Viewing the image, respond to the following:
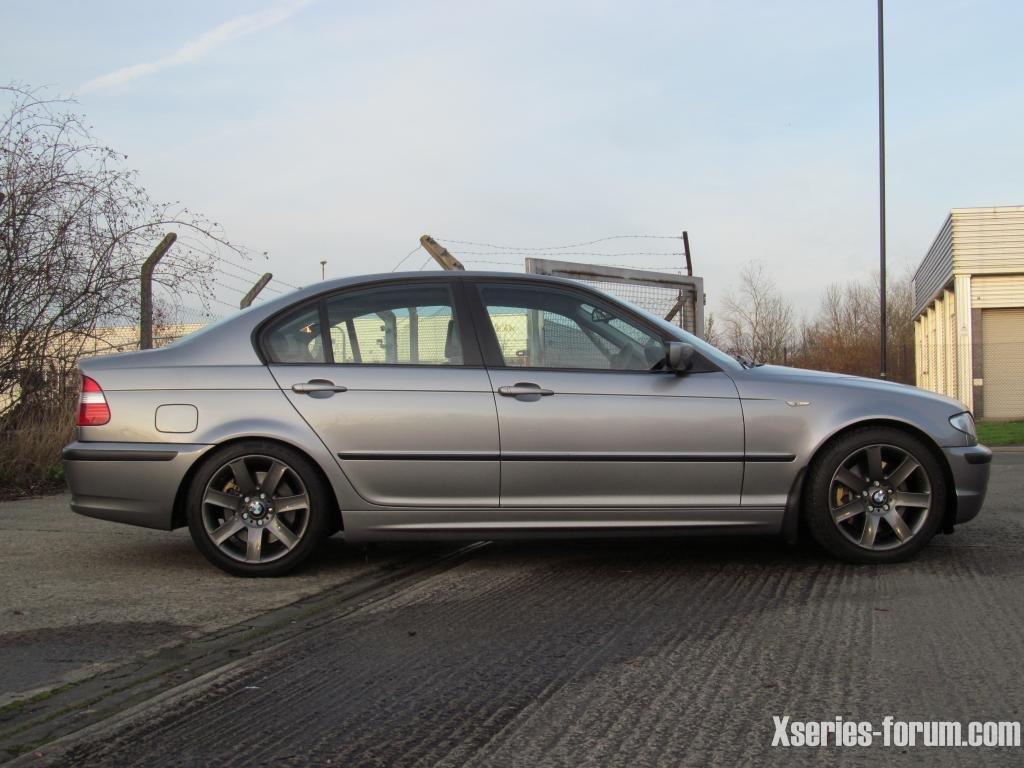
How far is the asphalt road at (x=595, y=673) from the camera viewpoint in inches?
111

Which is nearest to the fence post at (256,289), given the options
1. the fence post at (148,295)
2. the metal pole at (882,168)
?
the fence post at (148,295)

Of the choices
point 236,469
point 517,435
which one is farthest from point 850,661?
point 236,469

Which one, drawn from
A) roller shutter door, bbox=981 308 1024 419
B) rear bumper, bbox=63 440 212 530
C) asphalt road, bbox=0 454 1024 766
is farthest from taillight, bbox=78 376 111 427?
roller shutter door, bbox=981 308 1024 419

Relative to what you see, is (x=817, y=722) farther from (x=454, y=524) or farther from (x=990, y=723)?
(x=454, y=524)

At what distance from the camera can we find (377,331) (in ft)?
17.7

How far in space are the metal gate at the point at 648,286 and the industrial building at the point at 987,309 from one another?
15.7m

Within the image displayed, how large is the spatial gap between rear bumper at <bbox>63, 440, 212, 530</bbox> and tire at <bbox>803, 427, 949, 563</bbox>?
3.14 meters

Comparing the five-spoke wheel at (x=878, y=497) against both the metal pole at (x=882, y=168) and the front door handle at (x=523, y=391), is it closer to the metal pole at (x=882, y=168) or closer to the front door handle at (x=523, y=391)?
the front door handle at (x=523, y=391)

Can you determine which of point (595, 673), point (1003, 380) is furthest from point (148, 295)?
point (1003, 380)

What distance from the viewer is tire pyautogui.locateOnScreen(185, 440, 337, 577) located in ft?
17.0

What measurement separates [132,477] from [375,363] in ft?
4.41

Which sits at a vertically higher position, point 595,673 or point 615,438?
point 615,438

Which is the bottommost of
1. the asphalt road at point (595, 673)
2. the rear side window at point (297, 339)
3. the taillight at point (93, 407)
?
the asphalt road at point (595, 673)

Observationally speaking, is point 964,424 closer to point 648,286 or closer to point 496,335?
point 496,335
